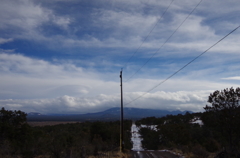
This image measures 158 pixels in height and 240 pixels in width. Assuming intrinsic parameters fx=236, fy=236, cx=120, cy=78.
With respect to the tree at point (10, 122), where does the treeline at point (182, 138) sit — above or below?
below

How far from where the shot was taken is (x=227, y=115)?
58.8 ft

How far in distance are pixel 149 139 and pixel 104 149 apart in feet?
81.1

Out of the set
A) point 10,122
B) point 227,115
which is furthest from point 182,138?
point 10,122

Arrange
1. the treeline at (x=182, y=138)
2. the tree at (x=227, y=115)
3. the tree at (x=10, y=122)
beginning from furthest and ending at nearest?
the treeline at (x=182, y=138), the tree at (x=10, y=122), the tree at (x=227, y=115)

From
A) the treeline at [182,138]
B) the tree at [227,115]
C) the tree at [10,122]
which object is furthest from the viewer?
the treeline at [182,138]

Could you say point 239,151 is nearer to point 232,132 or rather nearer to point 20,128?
point 232,132

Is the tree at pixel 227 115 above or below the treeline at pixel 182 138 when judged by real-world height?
above

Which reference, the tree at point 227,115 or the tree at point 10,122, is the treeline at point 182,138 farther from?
the tree at point 10,122

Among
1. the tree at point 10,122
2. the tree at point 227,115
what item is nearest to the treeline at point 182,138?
the tree at point 227,115

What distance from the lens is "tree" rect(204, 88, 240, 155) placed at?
17703 millimetres

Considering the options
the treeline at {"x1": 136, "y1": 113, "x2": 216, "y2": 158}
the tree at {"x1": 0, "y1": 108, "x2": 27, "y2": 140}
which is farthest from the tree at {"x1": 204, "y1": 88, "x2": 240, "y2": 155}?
the tree at {"x1": 0, "y1": 108, "x2": 27, "y2": 140}

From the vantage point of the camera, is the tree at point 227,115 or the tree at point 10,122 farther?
the tree at point 10,122

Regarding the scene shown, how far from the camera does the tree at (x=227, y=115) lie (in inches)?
697

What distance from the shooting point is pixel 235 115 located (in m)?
17.7
